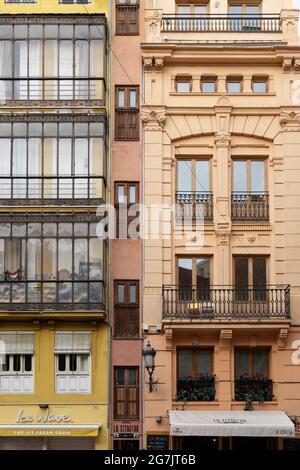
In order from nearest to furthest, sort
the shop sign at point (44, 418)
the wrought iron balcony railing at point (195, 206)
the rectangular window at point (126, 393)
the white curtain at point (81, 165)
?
1. the shop sign at point (44, 418)
2. the rectangular window at point (126, 393)
3. the white curtain at point (81, 165)
4. the wrought iron balcony railing at point (195, 206)

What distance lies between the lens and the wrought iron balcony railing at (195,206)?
31094 mm

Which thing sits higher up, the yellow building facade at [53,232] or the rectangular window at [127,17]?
the rectangular window at [127,17]

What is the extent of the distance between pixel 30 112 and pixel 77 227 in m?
3.94

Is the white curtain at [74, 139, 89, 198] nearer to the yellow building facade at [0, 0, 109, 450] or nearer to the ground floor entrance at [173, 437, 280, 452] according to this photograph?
the yellow building facade at [0, 0, 109, 450]

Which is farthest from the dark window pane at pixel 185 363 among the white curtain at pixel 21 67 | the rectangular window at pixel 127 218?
the white curtain at pixel 21 67

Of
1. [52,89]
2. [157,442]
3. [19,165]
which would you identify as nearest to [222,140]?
[52,89]

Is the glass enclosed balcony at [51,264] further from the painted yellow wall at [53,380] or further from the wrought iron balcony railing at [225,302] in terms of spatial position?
the wrought iron balcony railing at [225,302]

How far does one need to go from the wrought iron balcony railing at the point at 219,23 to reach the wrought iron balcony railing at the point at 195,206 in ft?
17.9

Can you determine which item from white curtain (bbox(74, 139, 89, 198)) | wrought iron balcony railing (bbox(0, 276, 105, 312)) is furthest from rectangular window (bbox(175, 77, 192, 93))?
wrought iron balcony railing (bbox(0, 276, 105, 312))

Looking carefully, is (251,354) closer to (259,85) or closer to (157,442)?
(157,442)

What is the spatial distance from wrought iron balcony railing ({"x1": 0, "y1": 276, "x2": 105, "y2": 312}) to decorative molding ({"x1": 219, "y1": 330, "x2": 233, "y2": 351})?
372 cm

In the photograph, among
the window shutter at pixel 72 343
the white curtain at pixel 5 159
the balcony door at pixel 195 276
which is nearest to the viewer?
the window shutter at pixel 72 343

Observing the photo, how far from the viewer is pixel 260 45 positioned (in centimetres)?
3147

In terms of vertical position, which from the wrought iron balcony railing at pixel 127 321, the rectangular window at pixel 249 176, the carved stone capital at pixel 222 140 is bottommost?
the wrought iron balcony railing at pixel 127 321
